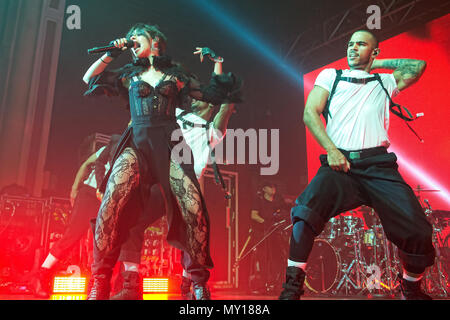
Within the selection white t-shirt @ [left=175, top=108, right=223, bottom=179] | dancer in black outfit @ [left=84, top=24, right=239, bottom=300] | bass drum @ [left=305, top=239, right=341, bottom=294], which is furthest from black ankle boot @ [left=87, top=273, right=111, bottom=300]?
bass drum @ [left=305, top=239, right=341, bottom=294]

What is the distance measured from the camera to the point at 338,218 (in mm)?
6199

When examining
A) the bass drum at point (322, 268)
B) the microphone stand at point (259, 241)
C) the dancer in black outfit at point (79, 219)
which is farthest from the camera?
the microphone stand at point (259, 241)

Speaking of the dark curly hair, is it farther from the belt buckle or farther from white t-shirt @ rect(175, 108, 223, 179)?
the belt buckle

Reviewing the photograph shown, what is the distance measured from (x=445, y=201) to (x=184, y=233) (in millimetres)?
5028

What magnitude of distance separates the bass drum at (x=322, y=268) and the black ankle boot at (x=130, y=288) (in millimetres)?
3751

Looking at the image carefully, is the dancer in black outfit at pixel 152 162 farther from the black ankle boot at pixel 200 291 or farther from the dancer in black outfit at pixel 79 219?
the dancer in black outfit at pixel 79 219

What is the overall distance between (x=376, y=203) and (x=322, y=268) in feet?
13.4

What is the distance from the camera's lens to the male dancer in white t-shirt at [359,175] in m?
2.27

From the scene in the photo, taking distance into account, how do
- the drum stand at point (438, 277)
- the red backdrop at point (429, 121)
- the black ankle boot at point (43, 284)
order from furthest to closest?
the red backdrop at point (429, 121) < the drum stand at point (438, 277) < the black ankle boot at point (43, 284)

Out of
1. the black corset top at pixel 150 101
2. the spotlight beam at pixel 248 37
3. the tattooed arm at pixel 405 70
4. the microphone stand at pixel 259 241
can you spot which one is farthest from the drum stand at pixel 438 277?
the black corset top at pixel 150 101

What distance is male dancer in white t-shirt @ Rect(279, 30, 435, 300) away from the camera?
7.45ft

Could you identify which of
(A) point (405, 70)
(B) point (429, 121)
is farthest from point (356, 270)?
(A) point (405, 70)

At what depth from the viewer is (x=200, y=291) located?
2.46 m

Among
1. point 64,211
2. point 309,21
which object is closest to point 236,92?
point 64,211
